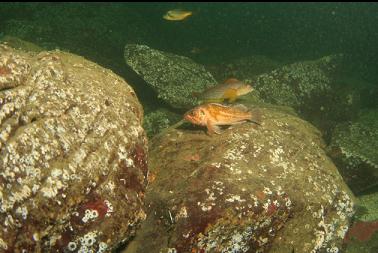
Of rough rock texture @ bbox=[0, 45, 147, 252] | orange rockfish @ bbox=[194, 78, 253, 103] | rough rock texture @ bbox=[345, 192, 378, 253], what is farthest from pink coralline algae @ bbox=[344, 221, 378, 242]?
rough rock texture @ bbox=[0, 45, 147, 252]

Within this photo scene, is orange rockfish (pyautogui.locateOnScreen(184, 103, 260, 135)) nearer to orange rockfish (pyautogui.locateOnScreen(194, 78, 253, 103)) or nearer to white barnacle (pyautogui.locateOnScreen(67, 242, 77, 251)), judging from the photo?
orange rockfish (pyautogui.locateOnScreen(194, 78, 253, 103))

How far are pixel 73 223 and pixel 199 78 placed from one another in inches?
288

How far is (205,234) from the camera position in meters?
4.50

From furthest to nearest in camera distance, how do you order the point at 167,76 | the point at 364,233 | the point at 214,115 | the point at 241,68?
the point at 241,68 → the point at 167,76 → the point at 364,233 → the point at 214,115

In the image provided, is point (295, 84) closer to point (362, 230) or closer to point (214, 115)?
point (362, 230)

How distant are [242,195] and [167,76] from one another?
5.87 meters

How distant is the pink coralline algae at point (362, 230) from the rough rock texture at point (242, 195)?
1.13 m

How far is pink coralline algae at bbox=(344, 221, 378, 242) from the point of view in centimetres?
664

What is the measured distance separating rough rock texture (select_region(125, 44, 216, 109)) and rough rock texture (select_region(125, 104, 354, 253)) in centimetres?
331

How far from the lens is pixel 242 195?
15.6 feet

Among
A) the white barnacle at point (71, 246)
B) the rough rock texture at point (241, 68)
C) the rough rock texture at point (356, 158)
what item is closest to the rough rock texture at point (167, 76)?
the rough rock texture at point (241, 68)

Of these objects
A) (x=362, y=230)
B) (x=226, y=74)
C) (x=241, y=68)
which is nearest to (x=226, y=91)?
(x=362, y=230)

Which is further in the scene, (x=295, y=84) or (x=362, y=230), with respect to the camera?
(x=295, y=84)

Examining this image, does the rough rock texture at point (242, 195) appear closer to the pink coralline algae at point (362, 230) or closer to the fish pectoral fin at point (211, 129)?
the fish pectoral fin at point (211, 129)
